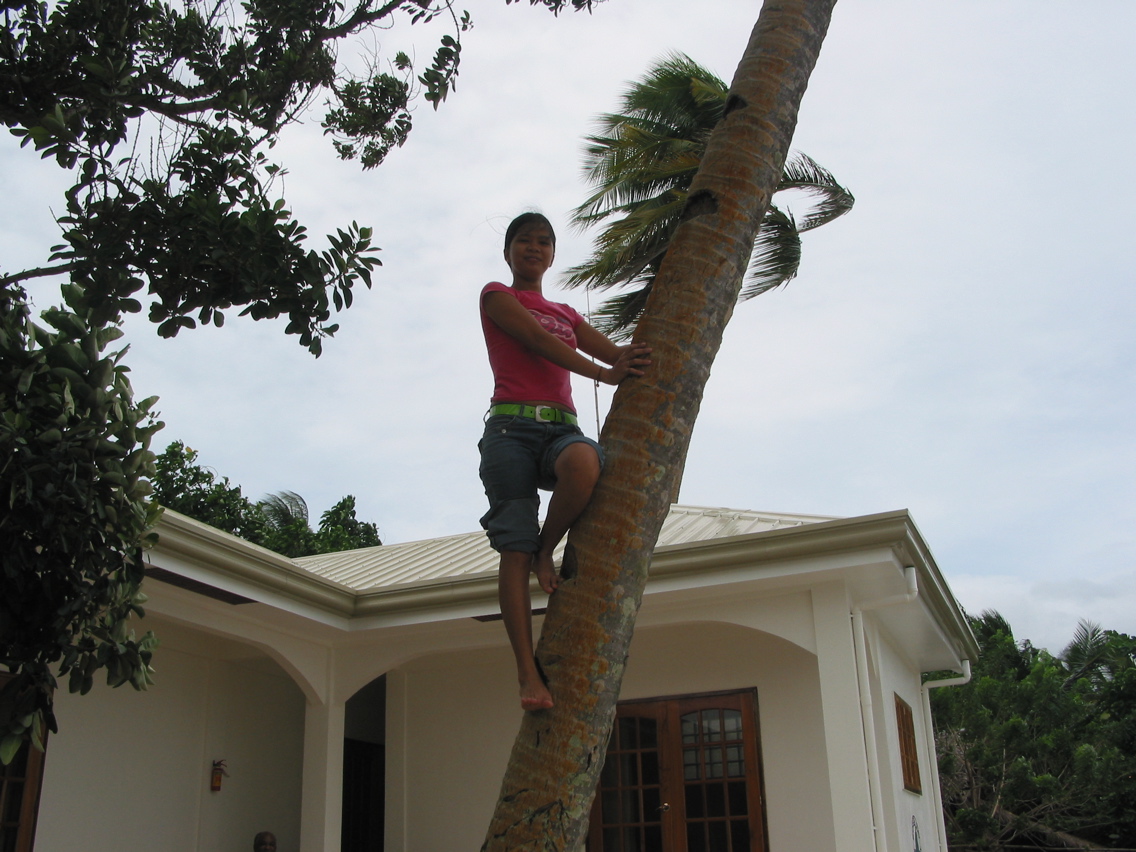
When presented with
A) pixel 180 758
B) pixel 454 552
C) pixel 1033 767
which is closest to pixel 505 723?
pixel 454 552

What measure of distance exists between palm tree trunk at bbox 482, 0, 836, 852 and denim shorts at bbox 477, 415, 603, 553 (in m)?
0.30

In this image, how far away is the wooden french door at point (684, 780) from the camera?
338 inches

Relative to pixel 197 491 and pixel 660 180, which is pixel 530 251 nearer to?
pixel 660 180

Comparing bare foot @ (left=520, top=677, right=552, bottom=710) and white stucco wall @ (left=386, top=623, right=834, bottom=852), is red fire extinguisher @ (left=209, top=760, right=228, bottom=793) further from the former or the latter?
bare foot @ (left=520, top=677, right=552, bottom=710)

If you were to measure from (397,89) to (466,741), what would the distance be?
6.23 m

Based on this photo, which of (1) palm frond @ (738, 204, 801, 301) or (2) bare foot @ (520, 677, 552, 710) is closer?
(2) bare foot @ (520, 677, 552, 710)

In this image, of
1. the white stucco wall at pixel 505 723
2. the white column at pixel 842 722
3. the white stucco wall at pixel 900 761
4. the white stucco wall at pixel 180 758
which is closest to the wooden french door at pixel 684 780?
the white stucco wall at pixel 505 723

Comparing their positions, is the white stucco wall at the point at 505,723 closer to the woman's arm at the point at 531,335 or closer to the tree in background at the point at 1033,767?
the woman's arm at the point at 531,335

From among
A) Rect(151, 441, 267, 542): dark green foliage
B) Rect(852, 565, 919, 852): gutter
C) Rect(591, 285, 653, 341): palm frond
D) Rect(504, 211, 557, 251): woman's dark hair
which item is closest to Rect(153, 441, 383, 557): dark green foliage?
Rect(151, 441, 267, 542): dark green foliage

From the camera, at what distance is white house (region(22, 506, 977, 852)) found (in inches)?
294

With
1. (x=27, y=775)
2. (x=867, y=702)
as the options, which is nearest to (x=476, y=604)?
(x=867, y=702)

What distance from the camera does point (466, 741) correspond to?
32.5 ft

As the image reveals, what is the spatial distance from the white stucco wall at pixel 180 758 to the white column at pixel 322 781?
1.18 meters

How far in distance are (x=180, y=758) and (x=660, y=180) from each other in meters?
9.58
